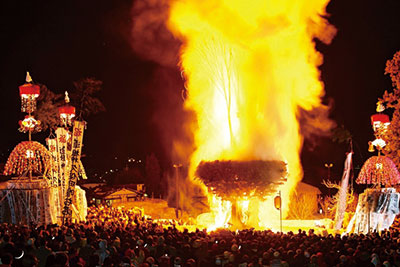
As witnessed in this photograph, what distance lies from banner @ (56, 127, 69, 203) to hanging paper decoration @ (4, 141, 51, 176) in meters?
0.89

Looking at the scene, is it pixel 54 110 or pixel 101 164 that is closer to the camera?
pixel 54 110

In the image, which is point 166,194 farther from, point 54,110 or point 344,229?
point 344,229

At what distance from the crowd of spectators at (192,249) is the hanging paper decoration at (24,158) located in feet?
14.7

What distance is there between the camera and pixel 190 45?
2270 cm

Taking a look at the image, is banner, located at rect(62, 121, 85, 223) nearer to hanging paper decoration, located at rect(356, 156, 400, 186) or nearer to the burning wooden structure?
the burning wooden structure

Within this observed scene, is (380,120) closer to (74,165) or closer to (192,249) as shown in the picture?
(192,249)

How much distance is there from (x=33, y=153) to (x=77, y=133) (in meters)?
1.82

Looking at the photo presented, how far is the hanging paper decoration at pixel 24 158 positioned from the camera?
17922 mm

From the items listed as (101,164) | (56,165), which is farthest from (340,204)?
(101,164)

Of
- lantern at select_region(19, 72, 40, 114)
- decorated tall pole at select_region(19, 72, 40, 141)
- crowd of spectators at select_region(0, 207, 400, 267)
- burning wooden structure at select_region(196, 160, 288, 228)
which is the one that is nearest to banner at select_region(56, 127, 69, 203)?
decorated tall pole at select_region(19, 72, 40, 141)

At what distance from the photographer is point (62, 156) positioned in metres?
19.5

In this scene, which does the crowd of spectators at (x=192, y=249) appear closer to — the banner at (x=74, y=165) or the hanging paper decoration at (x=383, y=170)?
the banner at (x=74, y=165)

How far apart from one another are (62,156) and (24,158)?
173cm

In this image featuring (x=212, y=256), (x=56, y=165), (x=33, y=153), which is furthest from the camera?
(x=56, y=165)
